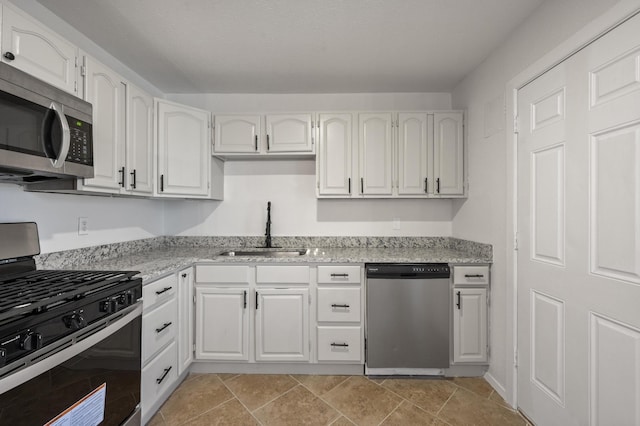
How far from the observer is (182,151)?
7.45 feet

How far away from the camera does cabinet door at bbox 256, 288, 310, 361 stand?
210 cm

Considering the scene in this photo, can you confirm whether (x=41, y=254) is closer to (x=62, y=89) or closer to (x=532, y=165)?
(x=62, y=89)

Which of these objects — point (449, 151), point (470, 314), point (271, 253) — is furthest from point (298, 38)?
point (470, 314)

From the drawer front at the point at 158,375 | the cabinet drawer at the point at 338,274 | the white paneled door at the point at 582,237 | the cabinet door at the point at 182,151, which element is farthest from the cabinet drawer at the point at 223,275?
the white paneled door at the point at 582,237

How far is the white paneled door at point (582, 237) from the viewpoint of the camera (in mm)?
1123

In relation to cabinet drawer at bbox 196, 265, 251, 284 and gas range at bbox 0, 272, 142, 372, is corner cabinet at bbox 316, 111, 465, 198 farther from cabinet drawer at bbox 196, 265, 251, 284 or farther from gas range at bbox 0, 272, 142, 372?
gas range at bbox 0, 272, 142, 372

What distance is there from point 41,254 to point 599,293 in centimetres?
294

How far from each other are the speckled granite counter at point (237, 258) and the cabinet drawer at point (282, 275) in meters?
0.06

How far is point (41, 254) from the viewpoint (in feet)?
5.07

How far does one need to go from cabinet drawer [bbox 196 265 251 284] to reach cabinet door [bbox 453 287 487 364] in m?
1.66

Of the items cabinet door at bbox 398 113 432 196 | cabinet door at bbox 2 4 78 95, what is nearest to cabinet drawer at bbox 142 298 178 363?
cabinet door at bbox 2 4 78 95

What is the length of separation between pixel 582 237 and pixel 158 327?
245 centimetres

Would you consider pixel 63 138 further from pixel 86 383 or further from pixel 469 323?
pixel 469 323

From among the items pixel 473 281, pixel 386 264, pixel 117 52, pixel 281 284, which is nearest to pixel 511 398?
pixel 473 281
